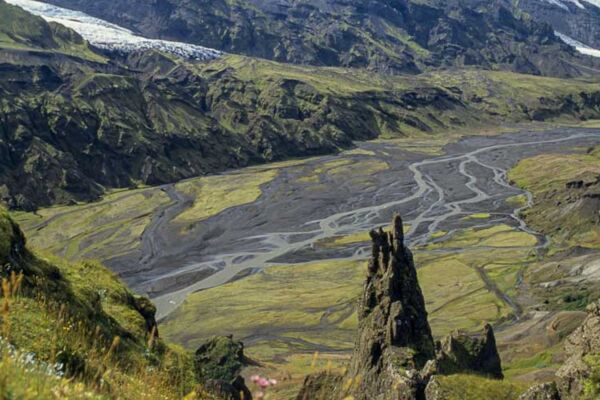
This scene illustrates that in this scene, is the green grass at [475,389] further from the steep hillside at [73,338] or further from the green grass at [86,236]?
the green grass at [86,236]

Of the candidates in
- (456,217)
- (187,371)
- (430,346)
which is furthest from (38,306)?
(456,217)

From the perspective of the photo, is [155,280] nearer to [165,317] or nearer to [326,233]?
[165,317]

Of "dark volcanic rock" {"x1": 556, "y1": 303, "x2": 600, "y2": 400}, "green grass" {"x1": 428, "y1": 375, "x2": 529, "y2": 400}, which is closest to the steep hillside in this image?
"green grass" {"x1": 428, "y1": 375, "x2": 529, "y2": 400}

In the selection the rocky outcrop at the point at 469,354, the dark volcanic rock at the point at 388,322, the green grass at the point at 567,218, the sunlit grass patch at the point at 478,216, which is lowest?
the sunlit grass patch at the point at 478,216

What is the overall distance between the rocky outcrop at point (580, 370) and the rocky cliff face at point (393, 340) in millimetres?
13968

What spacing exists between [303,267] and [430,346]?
103 metres

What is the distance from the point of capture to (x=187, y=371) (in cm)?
2227

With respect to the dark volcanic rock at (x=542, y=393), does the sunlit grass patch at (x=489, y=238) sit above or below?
below

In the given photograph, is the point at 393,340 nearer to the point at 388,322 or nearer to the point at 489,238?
the point at 388,322

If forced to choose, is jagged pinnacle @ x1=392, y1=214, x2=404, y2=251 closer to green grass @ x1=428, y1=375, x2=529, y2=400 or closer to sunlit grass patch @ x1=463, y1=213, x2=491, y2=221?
green grass @ x1=428, y1=375, x2=529, y2=400

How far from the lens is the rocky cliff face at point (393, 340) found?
125 feet

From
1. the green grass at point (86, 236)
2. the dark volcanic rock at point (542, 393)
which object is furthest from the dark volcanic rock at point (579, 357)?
the green grass at point (86, 236)

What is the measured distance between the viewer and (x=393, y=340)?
42188 mm

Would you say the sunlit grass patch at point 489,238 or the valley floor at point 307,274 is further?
the sunlit grass patch at point 489,238
